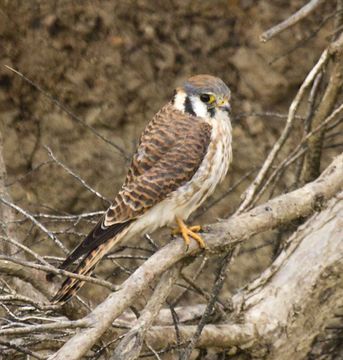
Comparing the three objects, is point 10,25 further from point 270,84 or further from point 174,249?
point 174,249

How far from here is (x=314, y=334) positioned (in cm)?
346

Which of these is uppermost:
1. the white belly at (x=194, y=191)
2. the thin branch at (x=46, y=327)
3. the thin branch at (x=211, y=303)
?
the white belly at (x=194, y=191)

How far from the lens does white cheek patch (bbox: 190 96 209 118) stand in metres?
3.33

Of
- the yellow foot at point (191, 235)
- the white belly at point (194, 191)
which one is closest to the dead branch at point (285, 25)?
the white belly at point (194, 191)

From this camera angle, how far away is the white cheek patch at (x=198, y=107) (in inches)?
131

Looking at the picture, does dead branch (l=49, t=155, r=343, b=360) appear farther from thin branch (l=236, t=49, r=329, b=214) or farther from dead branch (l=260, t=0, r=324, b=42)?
dead branch (l=260, t=0, r=324, b=42)

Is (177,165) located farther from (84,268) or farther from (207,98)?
(84,268)

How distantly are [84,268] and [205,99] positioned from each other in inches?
32.0

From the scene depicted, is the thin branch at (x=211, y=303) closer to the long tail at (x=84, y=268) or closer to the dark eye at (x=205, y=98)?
the long tail at (x=84, y=268)

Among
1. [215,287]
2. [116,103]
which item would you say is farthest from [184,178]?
[116,103]

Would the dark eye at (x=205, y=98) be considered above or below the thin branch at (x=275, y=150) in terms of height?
above

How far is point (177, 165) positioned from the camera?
124 inches

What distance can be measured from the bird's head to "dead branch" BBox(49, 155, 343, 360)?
15.8 inches

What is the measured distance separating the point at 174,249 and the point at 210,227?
9.6 inches
